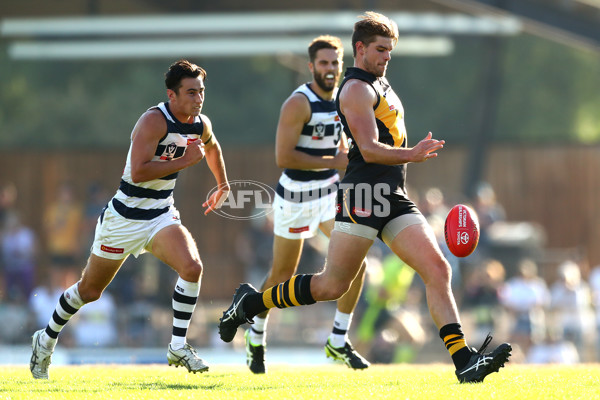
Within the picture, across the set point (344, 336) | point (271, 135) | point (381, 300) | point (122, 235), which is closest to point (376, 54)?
point (122, 235)

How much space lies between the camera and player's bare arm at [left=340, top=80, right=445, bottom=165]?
6102mm

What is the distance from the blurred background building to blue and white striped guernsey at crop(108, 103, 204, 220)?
6.25 meters

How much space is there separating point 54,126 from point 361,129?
1857cm

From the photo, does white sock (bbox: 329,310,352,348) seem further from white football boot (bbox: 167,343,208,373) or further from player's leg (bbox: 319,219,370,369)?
white football boot (bbox: 167,343,208,373)

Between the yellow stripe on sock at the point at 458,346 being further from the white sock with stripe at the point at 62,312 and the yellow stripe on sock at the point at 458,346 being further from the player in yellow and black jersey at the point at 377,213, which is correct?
the white sock with stripe at the point at 62,312

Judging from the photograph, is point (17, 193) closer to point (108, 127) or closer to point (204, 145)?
point (108, 127)

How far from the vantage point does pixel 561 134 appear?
79.2 feet

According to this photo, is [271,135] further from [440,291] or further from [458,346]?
[458,346]

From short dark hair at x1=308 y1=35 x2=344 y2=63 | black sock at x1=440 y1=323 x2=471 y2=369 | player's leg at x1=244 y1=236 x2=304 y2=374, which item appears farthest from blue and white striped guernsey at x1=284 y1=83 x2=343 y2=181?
black sock at x1=440 y1=323 x2=471 y2=369

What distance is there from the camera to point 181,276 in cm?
715

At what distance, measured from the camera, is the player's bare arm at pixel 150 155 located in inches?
270

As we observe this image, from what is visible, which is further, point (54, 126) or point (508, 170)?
point (54, 126)

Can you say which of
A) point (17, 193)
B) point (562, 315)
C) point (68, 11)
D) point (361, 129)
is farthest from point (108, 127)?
point (361, 129)

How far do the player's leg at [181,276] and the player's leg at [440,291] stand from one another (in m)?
1.58
